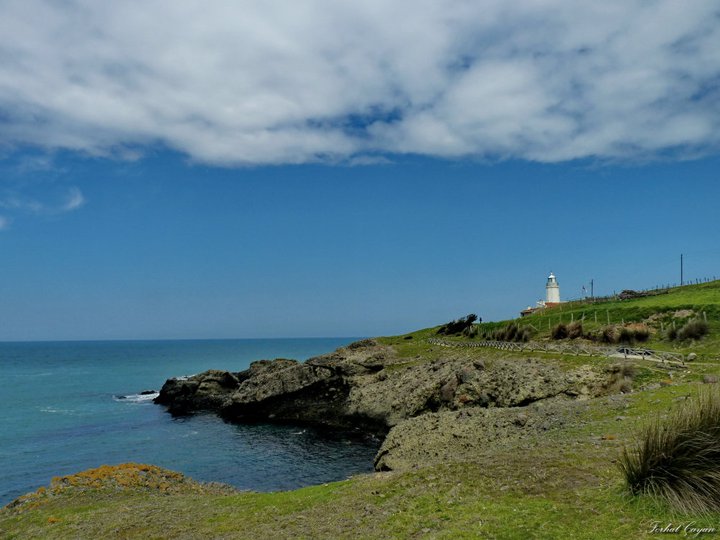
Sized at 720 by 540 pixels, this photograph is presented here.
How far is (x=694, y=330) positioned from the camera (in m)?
45.0

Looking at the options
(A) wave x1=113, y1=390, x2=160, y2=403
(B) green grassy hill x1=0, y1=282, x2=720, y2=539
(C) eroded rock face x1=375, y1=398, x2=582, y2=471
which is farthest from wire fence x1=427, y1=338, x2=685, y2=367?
(A) wave x1=113, y1=390, x2=160, y2=403

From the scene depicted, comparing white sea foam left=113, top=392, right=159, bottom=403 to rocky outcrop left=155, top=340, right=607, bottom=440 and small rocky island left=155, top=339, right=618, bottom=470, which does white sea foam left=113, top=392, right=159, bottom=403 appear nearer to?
small rocky island left=155, top=339, right=618, bottom=470

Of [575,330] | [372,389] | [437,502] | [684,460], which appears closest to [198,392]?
[372,389]

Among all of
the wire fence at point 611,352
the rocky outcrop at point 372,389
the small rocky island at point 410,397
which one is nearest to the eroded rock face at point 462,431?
the small rocky island at point 410,397

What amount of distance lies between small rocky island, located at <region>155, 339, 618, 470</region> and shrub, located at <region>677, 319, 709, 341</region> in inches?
569

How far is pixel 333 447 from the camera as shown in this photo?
44375 millimetres

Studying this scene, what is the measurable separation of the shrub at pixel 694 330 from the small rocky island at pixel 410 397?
14447 mm

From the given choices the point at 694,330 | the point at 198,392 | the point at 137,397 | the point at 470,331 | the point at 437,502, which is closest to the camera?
the point at 437,502

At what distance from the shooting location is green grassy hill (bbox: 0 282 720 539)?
1150 cm

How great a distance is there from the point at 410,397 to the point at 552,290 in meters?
108

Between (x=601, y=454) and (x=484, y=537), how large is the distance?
299 inches

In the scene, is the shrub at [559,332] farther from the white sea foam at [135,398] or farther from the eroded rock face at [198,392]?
the white sea foam at [135,398]

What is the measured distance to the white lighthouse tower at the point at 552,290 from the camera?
13912 cm

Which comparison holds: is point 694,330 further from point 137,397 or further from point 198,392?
point 137,397
